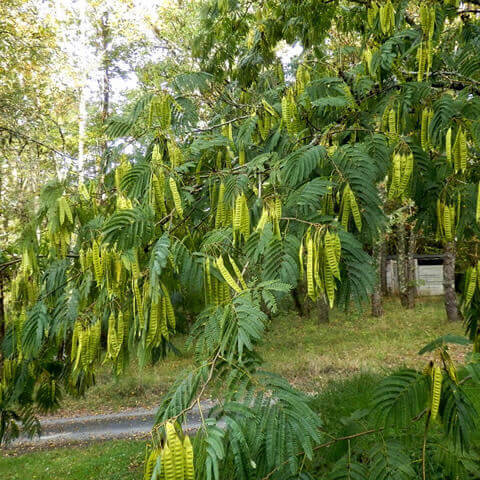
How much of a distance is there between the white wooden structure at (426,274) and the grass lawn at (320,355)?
3856 mm

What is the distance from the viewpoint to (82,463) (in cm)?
755

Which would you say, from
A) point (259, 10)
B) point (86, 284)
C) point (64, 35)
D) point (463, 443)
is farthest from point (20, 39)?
point (463, 443)

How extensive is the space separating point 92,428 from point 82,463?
210 centimetres

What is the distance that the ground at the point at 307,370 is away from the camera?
23.6ft

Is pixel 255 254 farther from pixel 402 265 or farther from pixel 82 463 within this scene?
pixel 402 265

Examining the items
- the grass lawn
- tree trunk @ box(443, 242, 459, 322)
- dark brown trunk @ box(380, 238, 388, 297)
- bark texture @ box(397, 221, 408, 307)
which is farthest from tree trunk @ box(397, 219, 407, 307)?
tree trunk @ box(443, 242, 459, 322)

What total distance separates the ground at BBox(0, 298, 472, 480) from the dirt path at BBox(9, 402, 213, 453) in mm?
419

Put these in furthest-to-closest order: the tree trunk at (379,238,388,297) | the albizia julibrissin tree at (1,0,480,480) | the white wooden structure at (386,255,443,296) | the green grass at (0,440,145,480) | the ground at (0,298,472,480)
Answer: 1. the white wooden structure at (386,255,443,296)
2. the tree trunk at (379,238,388,297)
3. the ground at (0,298,472,480)
4. the green grass at (0,440,145,480)
5. the albizia julibrissin tree at (1,0,480,480)

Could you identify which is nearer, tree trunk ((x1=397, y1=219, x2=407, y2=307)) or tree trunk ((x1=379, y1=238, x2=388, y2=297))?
tree trunk ((x1=397, y1=219, x2=407, y2=307))

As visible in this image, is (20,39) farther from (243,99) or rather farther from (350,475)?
(350,475)

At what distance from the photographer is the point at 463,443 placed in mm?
1499

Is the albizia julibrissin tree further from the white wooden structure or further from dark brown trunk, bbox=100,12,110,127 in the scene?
the white wooden structure

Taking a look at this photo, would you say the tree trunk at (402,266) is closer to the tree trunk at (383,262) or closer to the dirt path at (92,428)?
the tree trunk at (383,262)

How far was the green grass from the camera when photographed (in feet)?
23.0
